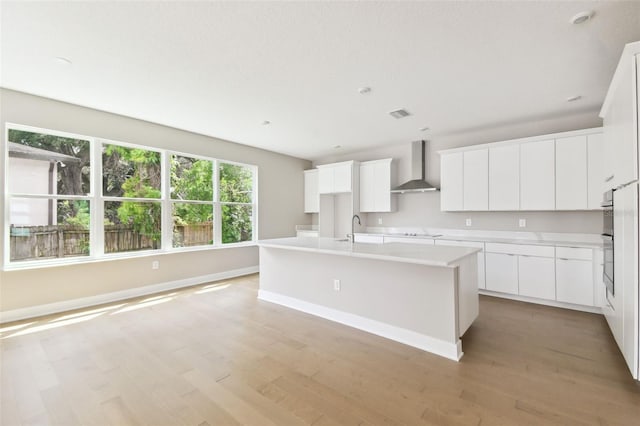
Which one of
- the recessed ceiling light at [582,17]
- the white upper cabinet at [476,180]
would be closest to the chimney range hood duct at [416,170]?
the white upper cabinet at [476,180]

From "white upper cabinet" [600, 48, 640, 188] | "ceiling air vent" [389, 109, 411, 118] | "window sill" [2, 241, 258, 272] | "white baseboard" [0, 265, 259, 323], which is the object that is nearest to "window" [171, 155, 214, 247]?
"window sill" [2, 241, 258, 272]

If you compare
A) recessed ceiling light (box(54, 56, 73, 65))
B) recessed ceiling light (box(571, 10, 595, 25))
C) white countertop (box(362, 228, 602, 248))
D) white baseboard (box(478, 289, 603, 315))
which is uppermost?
recessed ceiling light (box(54, 56, 73, 65))

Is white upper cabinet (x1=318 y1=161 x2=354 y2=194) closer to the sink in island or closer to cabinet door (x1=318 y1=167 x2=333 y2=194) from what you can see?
cabinet door (x1=318 y1=167 x2=333 y2=194)

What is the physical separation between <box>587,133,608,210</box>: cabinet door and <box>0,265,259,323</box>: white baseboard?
565 cm

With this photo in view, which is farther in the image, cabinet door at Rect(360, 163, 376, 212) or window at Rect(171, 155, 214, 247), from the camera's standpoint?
cabinet door at Rect(360, 163, 376, 212)

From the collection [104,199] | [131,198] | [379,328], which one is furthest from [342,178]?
[104,199]

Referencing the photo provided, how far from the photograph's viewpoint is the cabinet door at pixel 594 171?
352 centimetres

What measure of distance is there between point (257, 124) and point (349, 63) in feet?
7.01

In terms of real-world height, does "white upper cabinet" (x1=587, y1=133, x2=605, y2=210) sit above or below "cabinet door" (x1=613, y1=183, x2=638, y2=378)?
above

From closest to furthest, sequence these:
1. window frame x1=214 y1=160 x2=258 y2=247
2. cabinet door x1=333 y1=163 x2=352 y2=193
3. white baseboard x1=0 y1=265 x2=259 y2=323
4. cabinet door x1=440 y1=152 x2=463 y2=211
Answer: white baseboard x1=0 y1=265 x2=259 y2=323
cabinet door x1=440 y1=152 x2=463 y2=211
window frame x1=214 y1=160 x2=258 y2=247
cabinet door x1=333 y1=163 x2=352 y2=193

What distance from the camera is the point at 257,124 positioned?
14.2 ft

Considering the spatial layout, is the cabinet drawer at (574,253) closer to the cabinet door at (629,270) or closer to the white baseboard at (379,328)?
the cabinet door at (629,270)

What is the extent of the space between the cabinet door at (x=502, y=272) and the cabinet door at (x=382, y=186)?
1.95 metres

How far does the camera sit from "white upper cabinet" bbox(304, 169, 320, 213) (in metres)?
6.65
